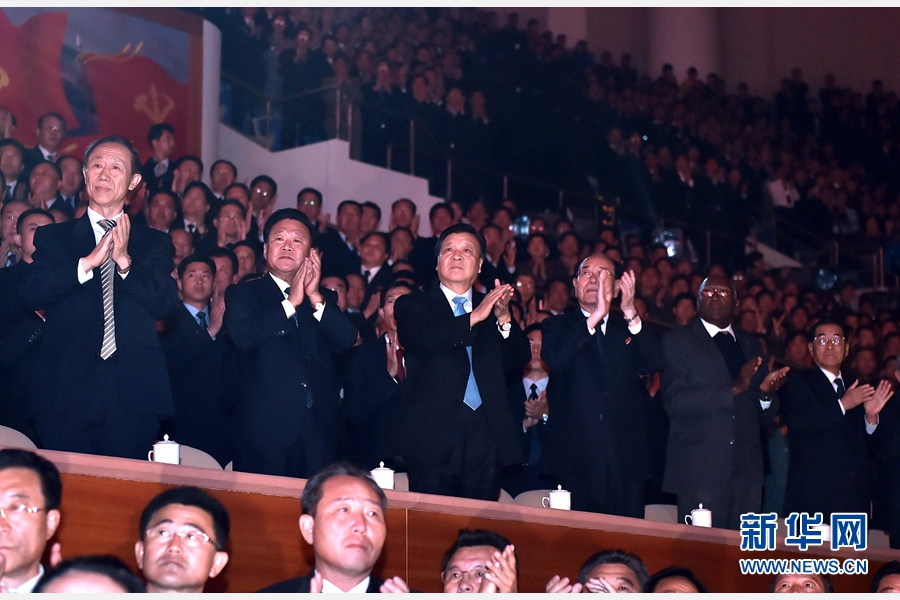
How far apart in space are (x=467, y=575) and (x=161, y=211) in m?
2.94

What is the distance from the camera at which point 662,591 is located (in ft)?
10.7

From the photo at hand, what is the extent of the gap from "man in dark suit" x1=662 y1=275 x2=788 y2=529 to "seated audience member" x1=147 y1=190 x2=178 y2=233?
2.44 m

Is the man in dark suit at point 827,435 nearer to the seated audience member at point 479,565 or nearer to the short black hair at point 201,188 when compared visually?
the seated audience member at point 479,565

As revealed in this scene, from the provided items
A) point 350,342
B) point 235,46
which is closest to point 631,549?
point 350,342

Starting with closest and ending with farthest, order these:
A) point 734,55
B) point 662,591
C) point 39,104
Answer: point 662,591
point 39,104
point 734,55

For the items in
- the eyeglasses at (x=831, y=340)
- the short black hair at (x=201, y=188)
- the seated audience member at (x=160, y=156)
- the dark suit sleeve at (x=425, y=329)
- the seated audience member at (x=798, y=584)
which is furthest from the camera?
the seated audience member at (x=160, y=156)

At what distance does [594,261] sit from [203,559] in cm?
216

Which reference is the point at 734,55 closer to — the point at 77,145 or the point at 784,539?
the point at 77,145

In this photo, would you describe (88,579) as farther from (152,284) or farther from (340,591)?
(152,284)

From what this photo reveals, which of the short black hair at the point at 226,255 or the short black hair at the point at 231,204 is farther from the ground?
the short black hair at the point at 231,204

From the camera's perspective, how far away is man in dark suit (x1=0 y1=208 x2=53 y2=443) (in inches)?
141

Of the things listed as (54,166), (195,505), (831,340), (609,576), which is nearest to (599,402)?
(609,576)

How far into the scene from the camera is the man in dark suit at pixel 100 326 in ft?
10.9

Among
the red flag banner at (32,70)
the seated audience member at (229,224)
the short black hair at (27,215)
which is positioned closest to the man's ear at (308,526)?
the short black hair at (27,215)
